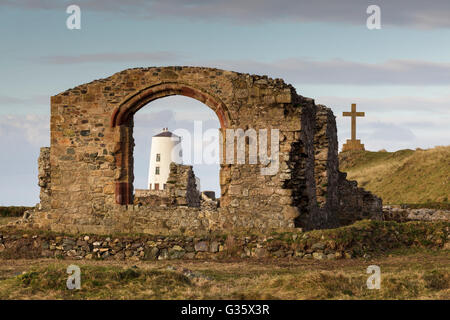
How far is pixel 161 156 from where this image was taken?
52.6 metres

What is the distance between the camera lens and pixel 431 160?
37844mm

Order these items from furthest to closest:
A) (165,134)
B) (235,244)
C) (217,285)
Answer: (165,134), (235,244), (217,285)

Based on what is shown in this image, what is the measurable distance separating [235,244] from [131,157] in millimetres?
3517

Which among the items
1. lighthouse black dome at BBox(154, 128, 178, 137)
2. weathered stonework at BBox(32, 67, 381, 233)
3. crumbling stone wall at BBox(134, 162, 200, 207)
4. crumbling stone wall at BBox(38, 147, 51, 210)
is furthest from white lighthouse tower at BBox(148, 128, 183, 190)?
weathered stonework at BBox(32, 67, 381, 233)

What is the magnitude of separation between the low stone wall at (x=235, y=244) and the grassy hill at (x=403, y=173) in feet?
56.4

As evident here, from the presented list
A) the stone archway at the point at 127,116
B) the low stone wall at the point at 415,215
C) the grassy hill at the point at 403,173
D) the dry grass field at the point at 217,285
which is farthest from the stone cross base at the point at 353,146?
the dry grass field at the point at 217,285

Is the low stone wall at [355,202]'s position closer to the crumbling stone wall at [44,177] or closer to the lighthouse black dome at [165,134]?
the crumbling stone wall at [44,177]

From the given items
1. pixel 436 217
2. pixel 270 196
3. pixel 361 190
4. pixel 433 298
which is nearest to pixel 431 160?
pixel 436 217

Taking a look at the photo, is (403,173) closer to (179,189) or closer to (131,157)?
(179,189)

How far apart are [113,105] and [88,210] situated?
2622 mm

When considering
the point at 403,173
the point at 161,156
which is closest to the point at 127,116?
the point at 403,173

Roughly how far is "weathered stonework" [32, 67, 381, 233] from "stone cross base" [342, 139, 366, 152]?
27.3 meters

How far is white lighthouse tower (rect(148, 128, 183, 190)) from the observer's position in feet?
171

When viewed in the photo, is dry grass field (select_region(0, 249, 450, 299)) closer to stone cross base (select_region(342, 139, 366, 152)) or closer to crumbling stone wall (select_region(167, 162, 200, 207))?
crumbling stone wall (select_region(167, 162, 200, 207))
